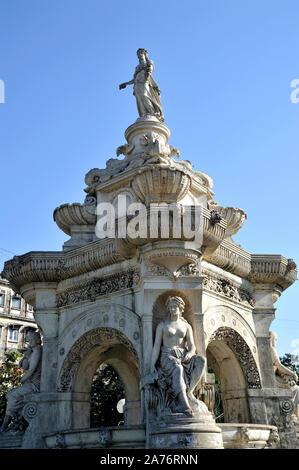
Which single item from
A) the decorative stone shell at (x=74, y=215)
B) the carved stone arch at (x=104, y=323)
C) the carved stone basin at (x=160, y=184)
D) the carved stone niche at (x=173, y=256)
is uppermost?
the decorative stone shell at (x=74, y=215)

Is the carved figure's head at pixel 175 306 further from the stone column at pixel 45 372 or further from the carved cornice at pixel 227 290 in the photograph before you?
the stone column at pixel 45 372

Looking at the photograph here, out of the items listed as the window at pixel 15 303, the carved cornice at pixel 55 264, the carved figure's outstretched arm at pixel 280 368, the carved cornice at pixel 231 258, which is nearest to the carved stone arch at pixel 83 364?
the carved cornice at pixel 55 264

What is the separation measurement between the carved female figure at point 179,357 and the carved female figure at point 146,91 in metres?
6.61

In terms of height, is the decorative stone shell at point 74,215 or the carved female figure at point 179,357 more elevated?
the decorative stone shell at point 74,215

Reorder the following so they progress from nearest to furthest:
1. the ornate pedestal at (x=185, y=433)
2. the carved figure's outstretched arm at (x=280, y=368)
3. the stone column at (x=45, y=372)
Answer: the ornate pedestal at (x=185, y=433) < the stone column at (x=45, y=372) < the carved figure's outstretched arm at (x=280, y=368)

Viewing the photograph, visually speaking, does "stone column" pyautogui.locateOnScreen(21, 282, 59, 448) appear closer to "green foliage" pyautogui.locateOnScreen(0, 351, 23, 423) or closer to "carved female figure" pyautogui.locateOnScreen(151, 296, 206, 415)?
"carved female figure" pyautogui.locateOnScreen(151, 296, 206, 415)

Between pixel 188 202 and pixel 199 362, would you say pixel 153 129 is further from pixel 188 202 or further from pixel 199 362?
pixel 199 362

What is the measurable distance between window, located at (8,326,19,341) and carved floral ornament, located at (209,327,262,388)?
133 ft

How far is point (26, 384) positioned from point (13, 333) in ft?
129

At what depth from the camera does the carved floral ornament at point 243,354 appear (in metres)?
9.49

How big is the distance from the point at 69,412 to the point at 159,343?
2.72 meters

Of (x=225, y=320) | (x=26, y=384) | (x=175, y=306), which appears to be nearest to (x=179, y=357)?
(x=175, y=306)

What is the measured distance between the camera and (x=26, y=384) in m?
9.80

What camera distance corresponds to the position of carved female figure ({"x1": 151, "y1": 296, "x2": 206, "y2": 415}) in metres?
7.09
